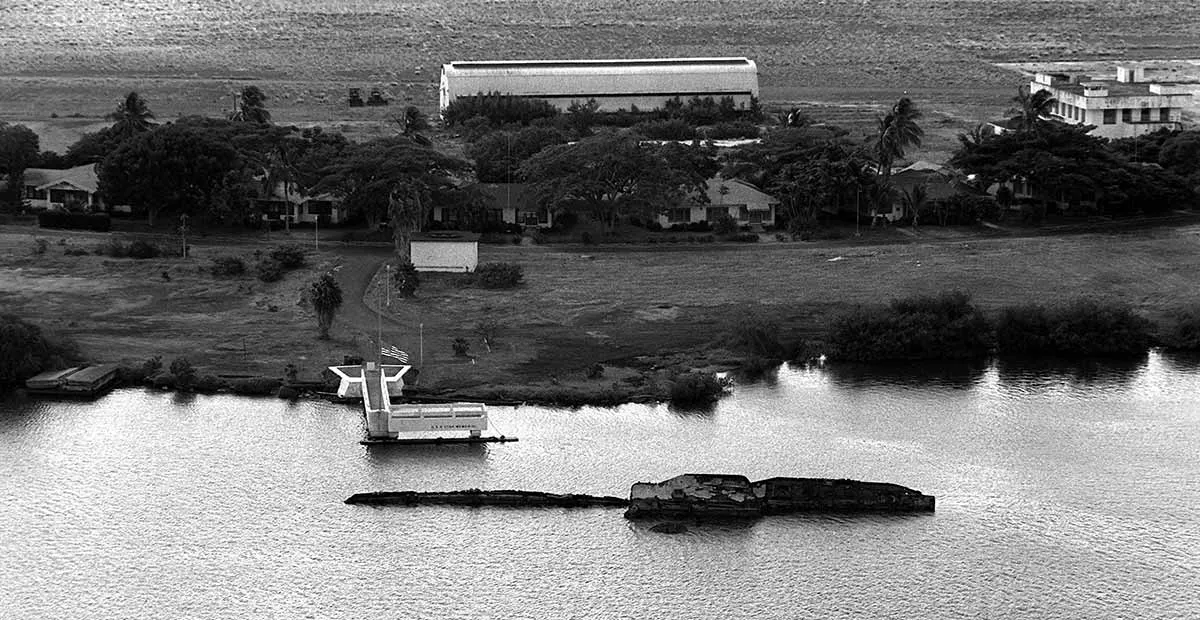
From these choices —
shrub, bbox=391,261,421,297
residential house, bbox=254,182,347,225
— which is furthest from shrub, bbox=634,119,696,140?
shrub, bbox=391,261,421,297

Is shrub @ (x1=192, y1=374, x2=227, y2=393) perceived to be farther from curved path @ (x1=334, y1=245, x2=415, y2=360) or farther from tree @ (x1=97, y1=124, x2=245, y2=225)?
tree @ (x1=97, y1=124, x2=245, y2=225)

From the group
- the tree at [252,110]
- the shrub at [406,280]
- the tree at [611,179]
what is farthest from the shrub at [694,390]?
the tree at [252,110]

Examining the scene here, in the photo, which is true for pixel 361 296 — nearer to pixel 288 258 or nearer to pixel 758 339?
pixel 288 258

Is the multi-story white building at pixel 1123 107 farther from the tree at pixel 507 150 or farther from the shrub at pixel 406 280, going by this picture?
the shrub at pixel 406 280

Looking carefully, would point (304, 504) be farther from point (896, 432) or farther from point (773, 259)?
point (773, 259)

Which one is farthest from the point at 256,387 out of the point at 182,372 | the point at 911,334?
the point at 911,334

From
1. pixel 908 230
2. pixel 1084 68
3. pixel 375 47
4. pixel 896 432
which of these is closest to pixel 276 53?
pixel 375 47

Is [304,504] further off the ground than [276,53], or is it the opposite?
[276,53]
